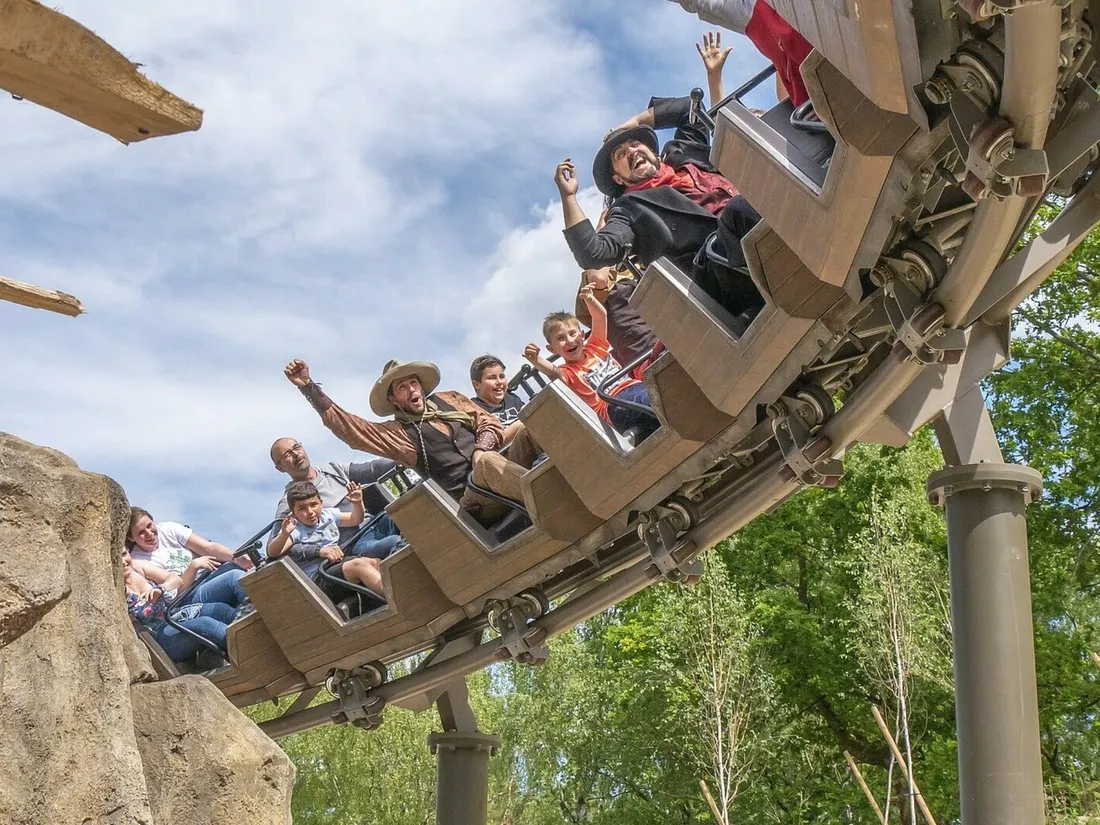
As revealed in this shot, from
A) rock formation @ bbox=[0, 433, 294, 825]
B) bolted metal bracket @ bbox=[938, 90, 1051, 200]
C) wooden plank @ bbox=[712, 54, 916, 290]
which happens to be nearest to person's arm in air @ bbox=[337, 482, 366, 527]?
wooden plank @ bbox=[712, 54, 916, 290]

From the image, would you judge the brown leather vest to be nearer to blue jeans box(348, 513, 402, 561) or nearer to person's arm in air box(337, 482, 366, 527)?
blue jeans box(348, 513, 402, 561)

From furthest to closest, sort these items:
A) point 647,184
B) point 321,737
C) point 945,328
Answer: point 321,737
point 647,184
point 945,328

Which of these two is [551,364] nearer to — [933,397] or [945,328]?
[933,397]

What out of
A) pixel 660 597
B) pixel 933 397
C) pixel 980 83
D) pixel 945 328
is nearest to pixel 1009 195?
pixel 980 83

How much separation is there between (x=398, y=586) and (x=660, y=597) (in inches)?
543

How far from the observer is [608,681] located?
20266 millimetres

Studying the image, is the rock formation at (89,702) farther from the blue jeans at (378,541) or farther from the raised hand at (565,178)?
the blue jeans at (378,541)

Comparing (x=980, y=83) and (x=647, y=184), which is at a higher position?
(x=647, y=184)

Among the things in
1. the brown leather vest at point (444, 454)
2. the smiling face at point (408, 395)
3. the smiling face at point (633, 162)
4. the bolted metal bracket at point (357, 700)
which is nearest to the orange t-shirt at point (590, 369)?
the brown leather vest at point (444, 454)

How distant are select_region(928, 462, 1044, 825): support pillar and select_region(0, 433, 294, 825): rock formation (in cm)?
213

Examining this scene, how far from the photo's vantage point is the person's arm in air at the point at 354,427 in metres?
6.23

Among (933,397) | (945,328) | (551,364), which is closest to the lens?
(945,328)

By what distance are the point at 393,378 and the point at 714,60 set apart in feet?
6.71

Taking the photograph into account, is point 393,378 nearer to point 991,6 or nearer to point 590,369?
point 590,369
